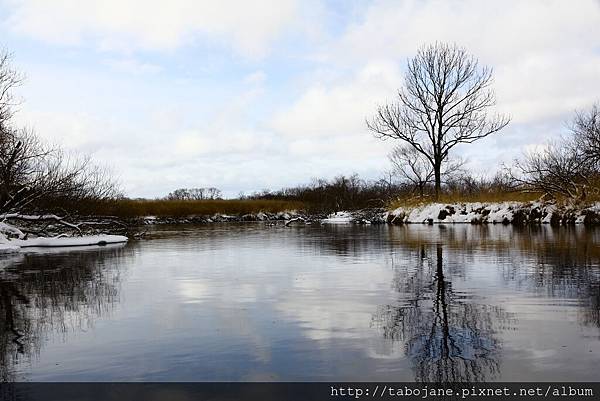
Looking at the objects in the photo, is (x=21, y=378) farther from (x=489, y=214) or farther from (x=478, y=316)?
(x=489, y=214)

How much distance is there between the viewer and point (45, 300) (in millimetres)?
8938

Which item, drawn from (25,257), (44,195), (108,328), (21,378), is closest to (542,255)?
(108,328)

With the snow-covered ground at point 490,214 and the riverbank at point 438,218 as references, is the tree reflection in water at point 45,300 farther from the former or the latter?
the snow-covered ground at point 490,214

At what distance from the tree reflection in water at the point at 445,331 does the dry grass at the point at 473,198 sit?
2994 centimetres

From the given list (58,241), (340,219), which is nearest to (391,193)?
(340,219)

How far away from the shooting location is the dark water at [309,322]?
4.88 m

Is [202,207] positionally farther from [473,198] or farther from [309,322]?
[309,322]

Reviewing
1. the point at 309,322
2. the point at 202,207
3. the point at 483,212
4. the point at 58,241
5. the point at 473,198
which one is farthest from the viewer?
the point at 202,207

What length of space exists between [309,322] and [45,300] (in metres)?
4.82

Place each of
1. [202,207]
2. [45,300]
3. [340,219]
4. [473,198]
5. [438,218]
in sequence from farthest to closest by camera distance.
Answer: [202,207] < [340,219] < [438,218] < [473,198] < [45,300]

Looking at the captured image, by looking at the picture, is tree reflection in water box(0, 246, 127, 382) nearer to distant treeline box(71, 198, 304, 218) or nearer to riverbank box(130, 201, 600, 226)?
riverbank box(130, 201, 600, 226)

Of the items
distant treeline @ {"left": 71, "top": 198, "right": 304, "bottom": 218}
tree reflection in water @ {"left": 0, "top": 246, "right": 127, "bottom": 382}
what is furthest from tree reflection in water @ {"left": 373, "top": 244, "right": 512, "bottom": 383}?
distant treeline @ {"left": 71, "top": 198, "right": 304, "bottom": 218}

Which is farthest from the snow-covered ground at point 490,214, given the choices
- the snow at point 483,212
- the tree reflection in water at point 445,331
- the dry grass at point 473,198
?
the tree reflection in water at point 445,331

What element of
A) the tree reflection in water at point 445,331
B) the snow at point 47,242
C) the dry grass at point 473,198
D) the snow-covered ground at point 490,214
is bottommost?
the tree reflection in water at point 445,331
